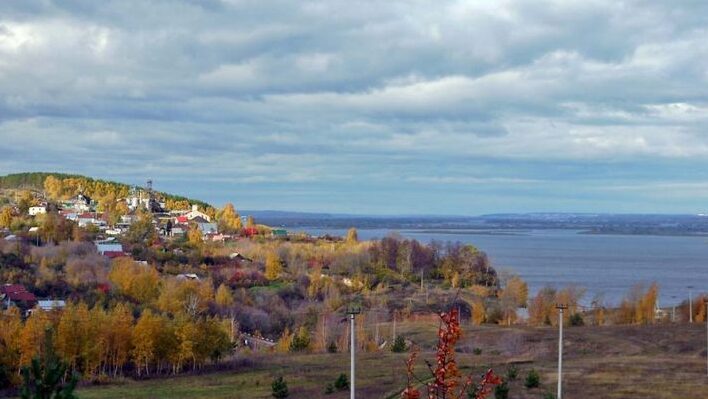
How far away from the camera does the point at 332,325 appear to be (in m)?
52.8

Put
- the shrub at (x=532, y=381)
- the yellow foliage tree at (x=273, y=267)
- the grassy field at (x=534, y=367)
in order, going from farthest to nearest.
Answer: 1. the yellow foliage tree at (x=273, y=267)
2. the grassy field at (x=534, y=367)
3. the shrub at (x=532, y=381)

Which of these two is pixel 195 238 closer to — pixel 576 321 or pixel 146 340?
pixel 576 321

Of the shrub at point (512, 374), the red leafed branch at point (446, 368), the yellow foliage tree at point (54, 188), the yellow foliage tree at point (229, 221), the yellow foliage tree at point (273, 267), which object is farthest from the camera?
the yellow foliage tree at point (54, 188)

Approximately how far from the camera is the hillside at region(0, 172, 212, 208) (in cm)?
16388

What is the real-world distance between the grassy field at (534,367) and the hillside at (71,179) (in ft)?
399

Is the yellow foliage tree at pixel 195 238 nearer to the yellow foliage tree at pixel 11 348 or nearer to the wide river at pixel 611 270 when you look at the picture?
the wide river at pixel 611 270

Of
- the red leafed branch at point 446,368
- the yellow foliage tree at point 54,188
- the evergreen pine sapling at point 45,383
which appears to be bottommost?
→ the evergreen pine sapling at point 45,383

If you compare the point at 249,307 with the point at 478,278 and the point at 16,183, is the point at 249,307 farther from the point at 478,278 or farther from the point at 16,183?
the point at 16,183

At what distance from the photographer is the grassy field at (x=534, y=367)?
27.0 metres

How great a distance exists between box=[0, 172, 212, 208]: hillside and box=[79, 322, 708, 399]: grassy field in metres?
122

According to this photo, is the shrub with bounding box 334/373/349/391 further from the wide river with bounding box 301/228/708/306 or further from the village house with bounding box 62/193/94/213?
the village house with bounding box 62/193/94/213

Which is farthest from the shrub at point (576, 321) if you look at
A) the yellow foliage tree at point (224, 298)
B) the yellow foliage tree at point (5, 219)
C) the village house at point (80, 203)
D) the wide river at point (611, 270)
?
the village house at point (80, 203)

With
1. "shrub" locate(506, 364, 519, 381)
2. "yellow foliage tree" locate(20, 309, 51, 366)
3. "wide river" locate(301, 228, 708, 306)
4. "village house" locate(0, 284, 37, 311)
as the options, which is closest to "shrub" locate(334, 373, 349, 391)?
"shrub" locate(506, 364, 519, 381)

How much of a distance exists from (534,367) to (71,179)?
151m
